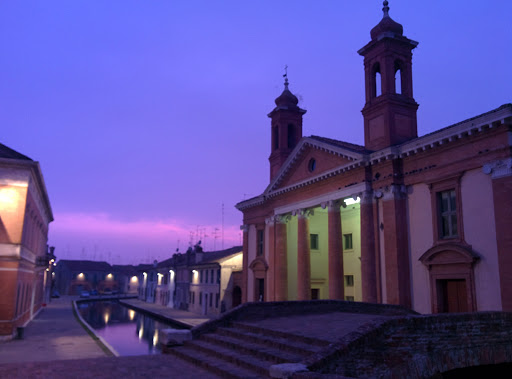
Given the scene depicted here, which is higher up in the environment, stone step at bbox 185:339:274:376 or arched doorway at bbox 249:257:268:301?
arched doorway at bbox 249:257:268:301

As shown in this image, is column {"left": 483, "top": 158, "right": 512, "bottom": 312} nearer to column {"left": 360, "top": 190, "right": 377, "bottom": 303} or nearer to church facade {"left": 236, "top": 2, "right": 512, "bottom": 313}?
church facade {"left": 236, "top": 2, "right": 512, "bottom": 313}

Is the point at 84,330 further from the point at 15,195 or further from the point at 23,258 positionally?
the point at 15,195

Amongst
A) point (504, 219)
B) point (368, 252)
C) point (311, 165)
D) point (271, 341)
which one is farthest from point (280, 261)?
point (271, 341)

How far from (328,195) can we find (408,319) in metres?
13.9

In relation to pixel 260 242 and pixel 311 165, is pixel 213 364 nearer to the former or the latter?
pixel 311 165

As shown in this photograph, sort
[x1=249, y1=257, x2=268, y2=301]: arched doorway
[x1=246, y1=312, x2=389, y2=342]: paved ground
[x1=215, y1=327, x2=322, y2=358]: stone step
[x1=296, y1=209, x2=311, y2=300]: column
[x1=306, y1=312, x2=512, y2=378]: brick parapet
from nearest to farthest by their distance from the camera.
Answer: [x1=306, y1=312, x2=512, y2=378]: brick parapet, [x1=215, y1=327, x2=322, y2=358]: stone step, [x1=246, y1=312, x2=389, y2=342]: paved ground, [x1=296, y1=209, x2=311, y2=300]: column, [x1=249, y1=257, x2=268, y2=301]: arched doorway

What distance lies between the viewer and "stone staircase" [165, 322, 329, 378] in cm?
973

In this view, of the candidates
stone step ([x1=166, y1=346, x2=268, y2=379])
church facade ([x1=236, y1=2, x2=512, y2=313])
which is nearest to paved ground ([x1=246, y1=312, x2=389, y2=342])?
stone step ([x1=166, y1=346, x2=268, y2=379])

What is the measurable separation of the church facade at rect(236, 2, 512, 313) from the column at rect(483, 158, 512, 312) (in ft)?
0.11

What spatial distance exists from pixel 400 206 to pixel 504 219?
15.5 ft

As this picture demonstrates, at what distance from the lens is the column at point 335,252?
73.3 ft

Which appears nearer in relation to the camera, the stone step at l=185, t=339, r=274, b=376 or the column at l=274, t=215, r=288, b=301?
the stone step at l=185, t=339, r=274, b=376

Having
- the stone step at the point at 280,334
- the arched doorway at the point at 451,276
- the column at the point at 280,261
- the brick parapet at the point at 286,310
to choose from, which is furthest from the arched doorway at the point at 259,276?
the stone step at the point at 280,334

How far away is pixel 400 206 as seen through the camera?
1900 centimetres
